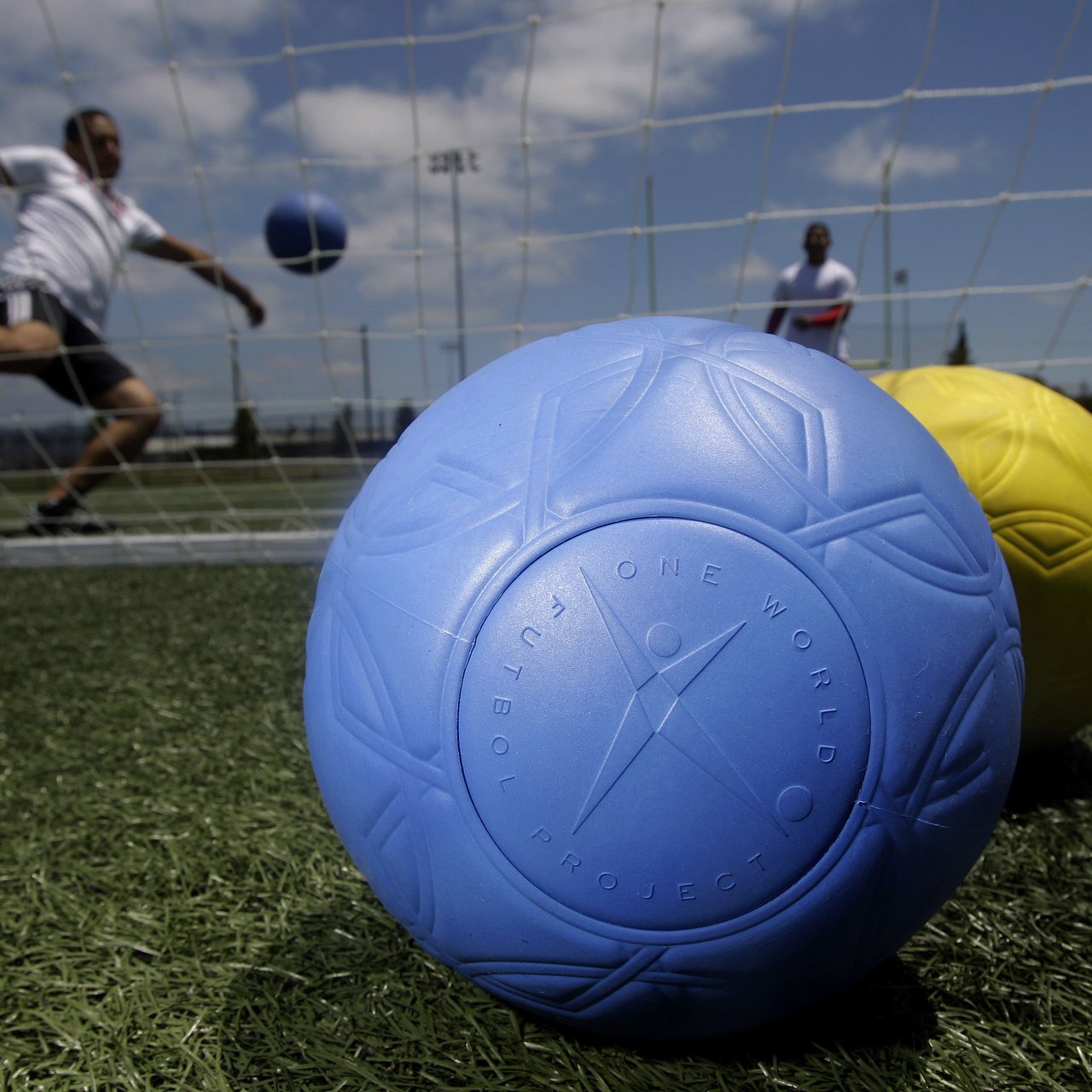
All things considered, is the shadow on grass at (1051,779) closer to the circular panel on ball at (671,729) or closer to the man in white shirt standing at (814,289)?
the circular panel on ball at (671,729)

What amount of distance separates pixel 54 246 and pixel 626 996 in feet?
19.3

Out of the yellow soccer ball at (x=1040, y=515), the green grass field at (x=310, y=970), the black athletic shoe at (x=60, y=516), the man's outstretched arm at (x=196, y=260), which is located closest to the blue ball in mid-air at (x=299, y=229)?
the man's outstretched arm at (x=196, y=260)

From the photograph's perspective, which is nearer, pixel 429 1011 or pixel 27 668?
pixel 429 1011

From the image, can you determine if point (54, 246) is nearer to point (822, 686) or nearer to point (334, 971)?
point (334, 971)

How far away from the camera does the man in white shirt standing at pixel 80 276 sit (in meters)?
5.52

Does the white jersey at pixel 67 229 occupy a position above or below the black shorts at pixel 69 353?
above

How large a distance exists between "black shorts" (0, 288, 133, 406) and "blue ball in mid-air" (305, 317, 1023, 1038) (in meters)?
5.12

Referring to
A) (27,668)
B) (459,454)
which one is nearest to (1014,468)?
(459,454)

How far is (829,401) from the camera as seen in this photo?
143cm

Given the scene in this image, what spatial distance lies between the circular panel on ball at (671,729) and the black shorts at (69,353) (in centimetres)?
533

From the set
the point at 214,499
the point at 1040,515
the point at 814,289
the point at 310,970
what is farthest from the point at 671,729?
the point at 214,499

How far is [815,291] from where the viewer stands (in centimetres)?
740

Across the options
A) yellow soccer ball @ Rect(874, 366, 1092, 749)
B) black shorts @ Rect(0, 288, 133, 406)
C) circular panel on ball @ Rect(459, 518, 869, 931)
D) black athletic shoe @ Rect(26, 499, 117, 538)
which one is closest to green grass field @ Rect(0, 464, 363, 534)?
black athletic shoe @ Rect(26, 499, 117, 538)

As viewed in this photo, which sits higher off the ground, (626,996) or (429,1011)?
(626,996)
